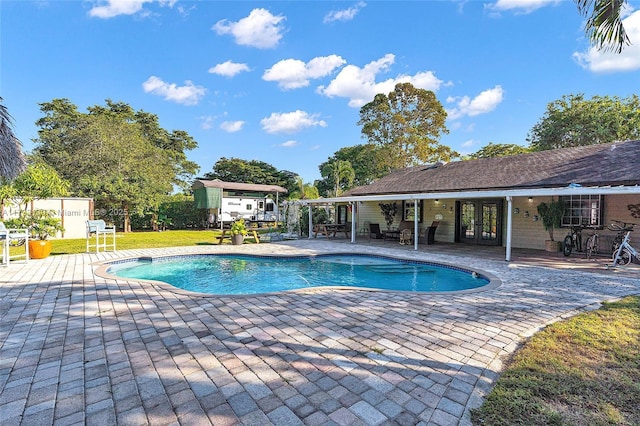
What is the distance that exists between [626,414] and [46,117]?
33.0 metres

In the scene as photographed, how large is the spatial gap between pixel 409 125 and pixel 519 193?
704 inches

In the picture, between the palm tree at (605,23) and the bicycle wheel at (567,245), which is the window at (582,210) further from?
the palm tree at (605,23)

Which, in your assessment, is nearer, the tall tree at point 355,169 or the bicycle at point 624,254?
the bicycle at point 624,254

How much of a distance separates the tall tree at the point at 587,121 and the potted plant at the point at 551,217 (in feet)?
50.7

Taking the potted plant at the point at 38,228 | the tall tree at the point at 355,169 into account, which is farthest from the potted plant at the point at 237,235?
the tall tree at the point at 355,169

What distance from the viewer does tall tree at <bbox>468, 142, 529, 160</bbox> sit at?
29594 millimetres

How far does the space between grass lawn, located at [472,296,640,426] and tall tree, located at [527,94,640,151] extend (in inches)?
961

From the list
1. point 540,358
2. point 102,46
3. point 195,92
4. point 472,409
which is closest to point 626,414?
point 540,358

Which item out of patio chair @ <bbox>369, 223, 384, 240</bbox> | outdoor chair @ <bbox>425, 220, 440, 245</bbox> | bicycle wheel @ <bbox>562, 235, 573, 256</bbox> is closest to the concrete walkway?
bicycle wheel @ <bbox>562, 235, 573, 256</bbox>

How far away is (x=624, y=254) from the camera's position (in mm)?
8375

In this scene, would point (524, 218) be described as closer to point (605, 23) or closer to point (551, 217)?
point (551, 217)

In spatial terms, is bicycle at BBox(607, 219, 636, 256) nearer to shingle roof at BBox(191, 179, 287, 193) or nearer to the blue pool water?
the blue pool water

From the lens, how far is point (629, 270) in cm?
759

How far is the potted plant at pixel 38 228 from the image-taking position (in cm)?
893
